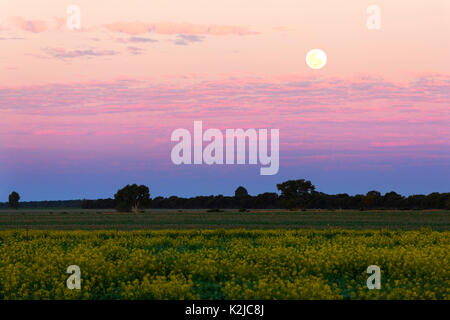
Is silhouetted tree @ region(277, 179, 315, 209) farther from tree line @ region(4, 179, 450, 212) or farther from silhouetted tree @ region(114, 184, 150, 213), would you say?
silhouetted tree @ region(114, 184, 150, 213)

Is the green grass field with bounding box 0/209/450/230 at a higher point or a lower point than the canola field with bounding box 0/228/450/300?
lower

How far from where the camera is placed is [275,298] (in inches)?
549

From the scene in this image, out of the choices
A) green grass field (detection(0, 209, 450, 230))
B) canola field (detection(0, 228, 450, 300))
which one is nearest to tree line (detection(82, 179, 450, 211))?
green grass field (detection(0, 209, 450, 230))

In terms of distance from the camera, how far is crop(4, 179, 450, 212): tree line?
13512cm

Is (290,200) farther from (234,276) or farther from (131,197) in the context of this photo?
(234,276)

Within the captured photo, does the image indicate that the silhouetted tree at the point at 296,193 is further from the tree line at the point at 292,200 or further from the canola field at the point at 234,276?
the canola field at the point at 234,276

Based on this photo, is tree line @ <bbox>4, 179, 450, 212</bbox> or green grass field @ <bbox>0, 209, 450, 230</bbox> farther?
tree line @ <bbox>4, 179, 450, 212</bbox>

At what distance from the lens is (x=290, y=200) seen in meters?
142

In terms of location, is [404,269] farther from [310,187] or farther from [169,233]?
[310,187]

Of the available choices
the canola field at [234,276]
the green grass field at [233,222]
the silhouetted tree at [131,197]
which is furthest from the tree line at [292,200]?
the canola field at [234,276]

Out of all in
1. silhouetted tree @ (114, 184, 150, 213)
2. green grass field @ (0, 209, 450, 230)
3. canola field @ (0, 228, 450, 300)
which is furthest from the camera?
silhouetted tree @ (114, 184, 150, 213)

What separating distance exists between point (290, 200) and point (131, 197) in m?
41.5

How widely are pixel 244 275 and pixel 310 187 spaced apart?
126549 millimetres
